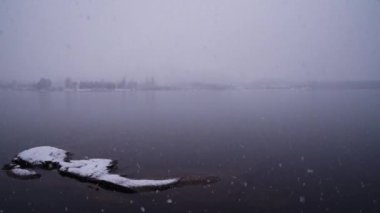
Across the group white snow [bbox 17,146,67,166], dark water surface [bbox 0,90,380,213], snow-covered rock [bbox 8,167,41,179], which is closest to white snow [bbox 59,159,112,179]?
dark water surface [bbox 0,90,380,213]

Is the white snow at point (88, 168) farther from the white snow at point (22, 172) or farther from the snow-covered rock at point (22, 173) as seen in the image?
the white snow at point (22, 172)

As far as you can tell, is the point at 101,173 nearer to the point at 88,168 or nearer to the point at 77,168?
the point at 88,168

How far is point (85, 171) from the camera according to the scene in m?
26.5

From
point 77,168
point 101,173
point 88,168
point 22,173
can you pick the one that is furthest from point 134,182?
point 22,173

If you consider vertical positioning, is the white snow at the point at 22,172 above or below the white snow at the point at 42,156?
below

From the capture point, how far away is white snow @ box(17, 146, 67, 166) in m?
29.8

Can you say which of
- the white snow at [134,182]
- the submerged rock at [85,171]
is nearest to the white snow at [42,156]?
the submerged rock at [85,171]

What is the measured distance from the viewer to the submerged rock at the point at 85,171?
952 inches

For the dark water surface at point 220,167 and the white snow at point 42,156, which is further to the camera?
the white snow at point 42,156

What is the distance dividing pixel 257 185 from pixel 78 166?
1490 cm

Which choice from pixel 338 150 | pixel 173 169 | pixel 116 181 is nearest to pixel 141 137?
pixel 173 169

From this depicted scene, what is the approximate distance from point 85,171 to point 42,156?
21.8ft

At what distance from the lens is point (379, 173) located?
2809 cm

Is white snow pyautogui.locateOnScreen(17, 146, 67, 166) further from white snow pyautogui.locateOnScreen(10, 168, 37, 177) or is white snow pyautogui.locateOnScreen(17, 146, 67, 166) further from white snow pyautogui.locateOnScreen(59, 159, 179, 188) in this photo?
white snow pyautogui.locateOnScreen(59, 159, 179, 188)
